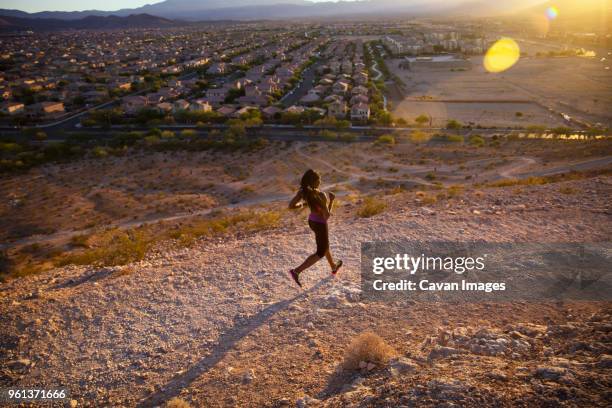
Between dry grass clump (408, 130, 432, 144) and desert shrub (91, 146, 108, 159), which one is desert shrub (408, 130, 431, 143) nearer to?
dry grass clump (408, 130, 432, 144)

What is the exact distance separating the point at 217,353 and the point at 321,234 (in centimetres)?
162

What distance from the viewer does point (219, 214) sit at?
1402 centimetres

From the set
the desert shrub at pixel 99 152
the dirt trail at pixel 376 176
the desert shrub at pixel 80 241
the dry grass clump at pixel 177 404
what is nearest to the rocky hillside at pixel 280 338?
the dry grass clump at pixel 177 404

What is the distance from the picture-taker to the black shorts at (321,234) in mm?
4426

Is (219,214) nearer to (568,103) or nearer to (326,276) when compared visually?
(326,276)

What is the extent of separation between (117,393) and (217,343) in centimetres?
98

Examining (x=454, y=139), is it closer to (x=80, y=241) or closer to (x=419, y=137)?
(x=419, y=137)

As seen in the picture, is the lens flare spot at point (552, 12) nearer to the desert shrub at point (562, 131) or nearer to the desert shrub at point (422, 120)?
the desert shrub at point (562, 131)

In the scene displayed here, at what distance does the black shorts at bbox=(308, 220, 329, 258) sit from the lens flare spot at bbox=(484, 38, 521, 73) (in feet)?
197

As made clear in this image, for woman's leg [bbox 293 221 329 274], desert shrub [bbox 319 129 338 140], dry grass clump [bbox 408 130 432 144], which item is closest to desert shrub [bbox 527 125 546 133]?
dry grass clump [bbox 408 130 432 144]

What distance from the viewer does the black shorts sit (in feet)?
14.5

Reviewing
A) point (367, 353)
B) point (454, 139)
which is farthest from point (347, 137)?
point (367, 353)

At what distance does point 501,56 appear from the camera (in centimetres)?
6850

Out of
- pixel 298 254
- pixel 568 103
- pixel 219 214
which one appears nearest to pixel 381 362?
pixel 298 254
